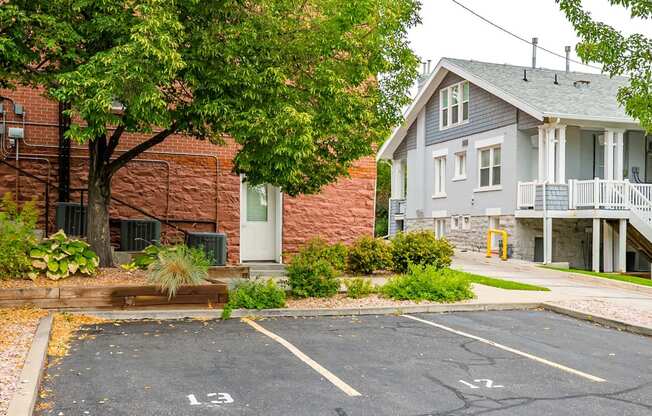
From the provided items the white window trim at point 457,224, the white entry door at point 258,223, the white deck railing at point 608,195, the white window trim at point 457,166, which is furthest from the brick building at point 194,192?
the white window trim at point 457,224

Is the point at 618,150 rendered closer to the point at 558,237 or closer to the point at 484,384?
the point at 558,237

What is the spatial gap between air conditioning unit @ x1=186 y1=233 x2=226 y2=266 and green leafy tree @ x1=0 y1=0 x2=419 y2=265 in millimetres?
3313

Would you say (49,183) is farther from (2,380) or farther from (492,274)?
(492,274)

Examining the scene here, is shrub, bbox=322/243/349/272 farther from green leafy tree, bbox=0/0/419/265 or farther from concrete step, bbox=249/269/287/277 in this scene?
green leafy tree, bbox=0/0/419/265

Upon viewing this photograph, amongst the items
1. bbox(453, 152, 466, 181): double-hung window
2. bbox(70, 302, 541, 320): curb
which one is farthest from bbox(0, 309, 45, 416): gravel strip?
bbox(453, 152, 466, 181): double-hung window

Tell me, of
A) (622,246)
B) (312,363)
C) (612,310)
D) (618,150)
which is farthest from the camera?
(618,150)

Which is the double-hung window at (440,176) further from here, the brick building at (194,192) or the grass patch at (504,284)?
the grass patch at (504,284)

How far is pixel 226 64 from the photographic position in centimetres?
992

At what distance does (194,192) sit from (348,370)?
32.0ft

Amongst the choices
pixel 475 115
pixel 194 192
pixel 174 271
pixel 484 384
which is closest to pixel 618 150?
pixel 475 115

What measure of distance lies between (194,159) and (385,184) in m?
33.0

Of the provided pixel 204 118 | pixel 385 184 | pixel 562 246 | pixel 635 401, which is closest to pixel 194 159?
pixel 204 118

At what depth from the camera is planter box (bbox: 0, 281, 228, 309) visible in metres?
9.68

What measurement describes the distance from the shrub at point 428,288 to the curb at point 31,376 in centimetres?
617
